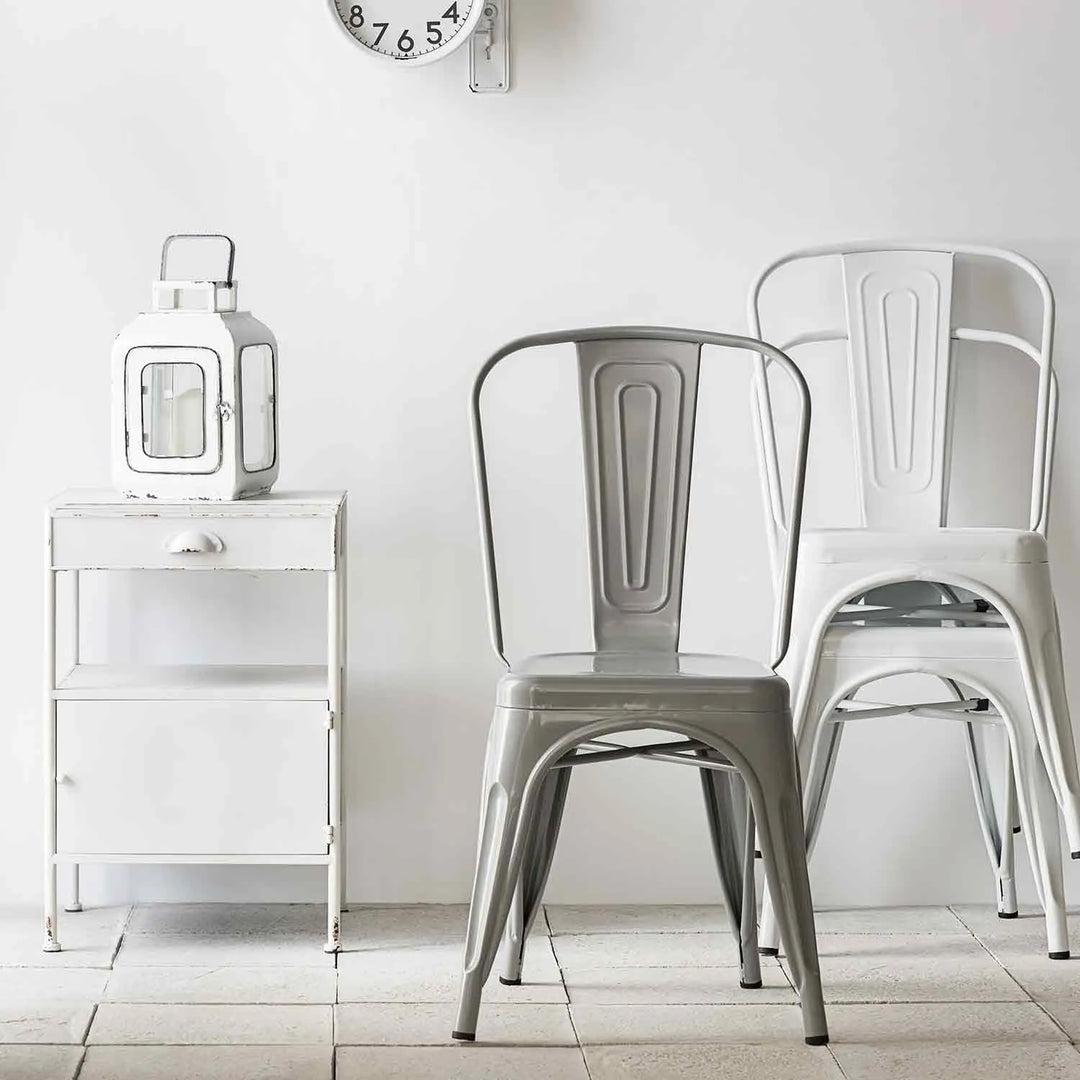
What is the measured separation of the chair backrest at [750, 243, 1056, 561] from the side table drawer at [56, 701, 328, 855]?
870 millimetres

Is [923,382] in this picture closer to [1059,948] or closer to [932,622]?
[932,622]

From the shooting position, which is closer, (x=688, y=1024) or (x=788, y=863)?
(x=788, y=863)

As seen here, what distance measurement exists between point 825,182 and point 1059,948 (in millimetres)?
1278

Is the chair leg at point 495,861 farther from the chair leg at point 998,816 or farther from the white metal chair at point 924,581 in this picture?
the chair leg at point 998,816

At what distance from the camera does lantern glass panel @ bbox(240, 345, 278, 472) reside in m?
2.43

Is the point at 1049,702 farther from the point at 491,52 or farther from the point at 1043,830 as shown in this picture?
the point at 491,52

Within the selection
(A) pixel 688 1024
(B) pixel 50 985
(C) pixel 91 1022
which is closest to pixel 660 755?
(A) pixel 688 1024

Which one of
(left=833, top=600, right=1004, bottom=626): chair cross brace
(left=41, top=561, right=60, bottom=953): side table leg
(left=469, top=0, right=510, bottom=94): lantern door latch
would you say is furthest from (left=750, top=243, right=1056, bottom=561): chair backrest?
(left=41, top=561, right=60, bottom=953): side table leg

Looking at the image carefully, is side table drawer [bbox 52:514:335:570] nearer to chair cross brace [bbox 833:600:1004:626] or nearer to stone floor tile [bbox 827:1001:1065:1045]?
chair cross brace [bbox 833:600:1004:626]

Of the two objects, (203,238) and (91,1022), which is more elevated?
(203,238)

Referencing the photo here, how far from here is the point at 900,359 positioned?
260 centimetres

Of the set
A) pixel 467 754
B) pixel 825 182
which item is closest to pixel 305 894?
pixel 467 754

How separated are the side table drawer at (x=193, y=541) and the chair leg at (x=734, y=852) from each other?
25.8 inches

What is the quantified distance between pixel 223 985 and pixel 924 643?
44.4 inches
